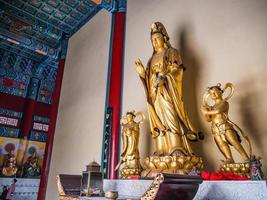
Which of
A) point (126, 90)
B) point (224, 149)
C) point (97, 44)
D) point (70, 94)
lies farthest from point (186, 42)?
point (70, 94)

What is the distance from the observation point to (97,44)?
3.50m

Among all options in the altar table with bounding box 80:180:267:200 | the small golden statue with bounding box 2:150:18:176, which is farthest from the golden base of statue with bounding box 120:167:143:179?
the small golden statue with bounding box 2:150:18:176

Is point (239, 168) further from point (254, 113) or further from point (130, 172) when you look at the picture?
point (130, 172)

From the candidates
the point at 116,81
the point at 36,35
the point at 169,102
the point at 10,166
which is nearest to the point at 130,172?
the point at 169,102

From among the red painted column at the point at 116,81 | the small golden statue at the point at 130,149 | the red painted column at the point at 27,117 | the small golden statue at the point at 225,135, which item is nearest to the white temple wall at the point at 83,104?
the red painted column at the point at 116,81

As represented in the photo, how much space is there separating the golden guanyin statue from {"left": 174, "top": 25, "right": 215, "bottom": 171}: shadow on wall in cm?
22

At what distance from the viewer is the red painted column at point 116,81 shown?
2.43m

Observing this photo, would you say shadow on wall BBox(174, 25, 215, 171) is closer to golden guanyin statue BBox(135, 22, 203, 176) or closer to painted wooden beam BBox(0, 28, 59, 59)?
golden guanyin statue BBox(135, 22, 203, 176)

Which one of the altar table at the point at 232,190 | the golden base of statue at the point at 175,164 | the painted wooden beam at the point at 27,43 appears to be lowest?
the altar table at the point at 232,190

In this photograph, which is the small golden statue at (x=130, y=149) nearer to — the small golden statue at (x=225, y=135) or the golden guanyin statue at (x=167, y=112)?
the golden guanyin statue at (x=167, y=112)

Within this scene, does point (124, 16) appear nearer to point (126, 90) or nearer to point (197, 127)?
point (126, 90)

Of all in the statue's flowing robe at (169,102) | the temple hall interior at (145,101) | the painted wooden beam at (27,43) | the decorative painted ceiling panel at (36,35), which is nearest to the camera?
the temple hall interior at (145,101)

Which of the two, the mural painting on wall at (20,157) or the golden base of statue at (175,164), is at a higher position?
the mural painting on wall at (20,157)

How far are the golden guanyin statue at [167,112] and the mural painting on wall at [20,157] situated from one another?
4560 millimetres
